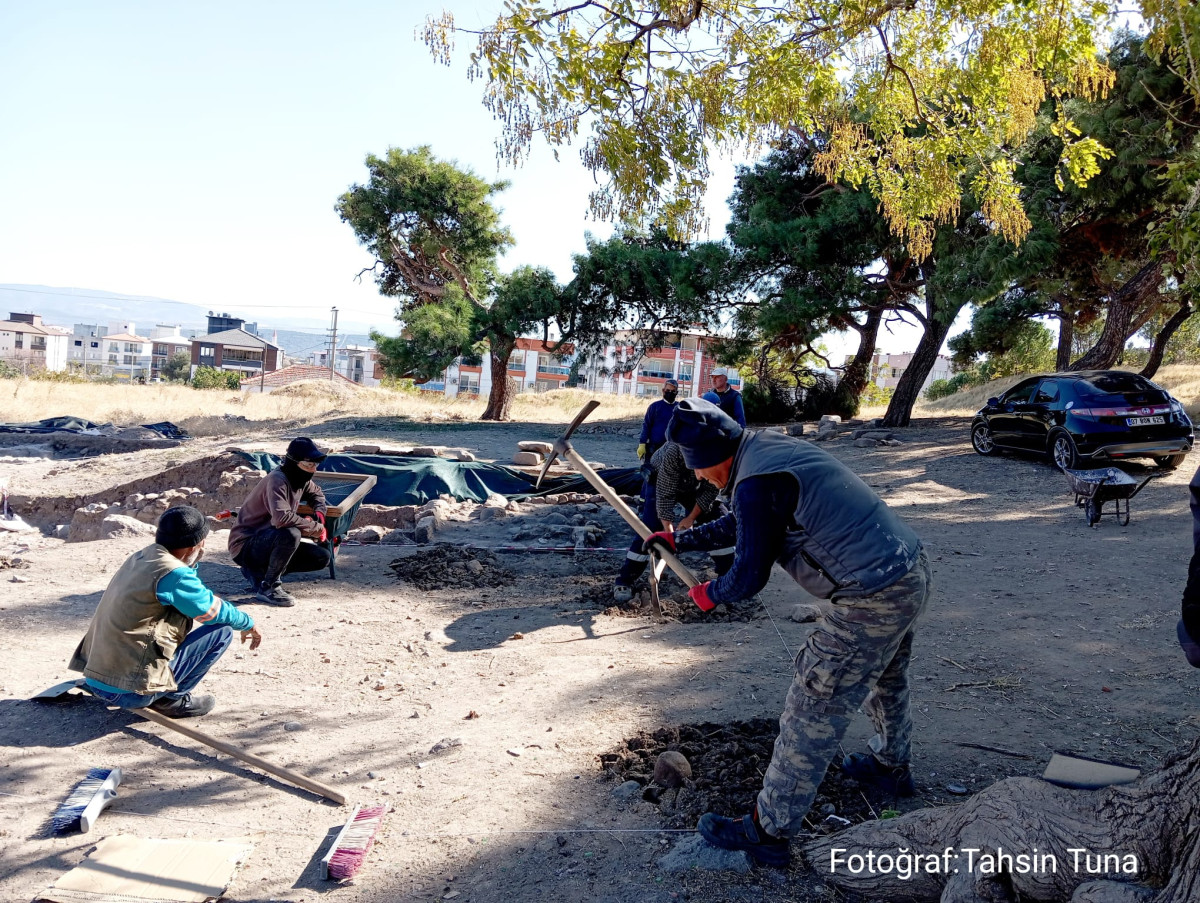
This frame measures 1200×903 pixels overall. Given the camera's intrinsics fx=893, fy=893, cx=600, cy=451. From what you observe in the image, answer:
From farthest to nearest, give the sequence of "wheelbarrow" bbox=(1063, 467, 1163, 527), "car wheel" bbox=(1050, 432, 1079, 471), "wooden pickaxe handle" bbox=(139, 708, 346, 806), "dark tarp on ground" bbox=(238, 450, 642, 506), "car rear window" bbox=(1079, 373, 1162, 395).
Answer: "car wheel" bbox=(1050, 432, 1079, 471)
"car rear window" bbox=(1079, 373, 1162, 395)
"dark tarp on ground" bbox=(238, 450, 642, 506)
"wheelbarrow" bbox=(1063, 467, 1163, 527)
"wooden pickaxe handle" bbox=(139, 708, 346, 806)

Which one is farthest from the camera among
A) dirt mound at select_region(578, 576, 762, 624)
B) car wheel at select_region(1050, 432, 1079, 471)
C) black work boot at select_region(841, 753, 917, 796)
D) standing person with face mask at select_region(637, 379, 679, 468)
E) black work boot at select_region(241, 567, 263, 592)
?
car wheel at select_region(1050, 432, 1079, 471)

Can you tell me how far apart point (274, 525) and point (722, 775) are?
15.1ft

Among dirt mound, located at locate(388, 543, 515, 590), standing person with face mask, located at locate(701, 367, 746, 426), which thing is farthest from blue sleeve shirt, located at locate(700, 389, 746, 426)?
dirt mound, located at locate(388, 543, 515, 590)

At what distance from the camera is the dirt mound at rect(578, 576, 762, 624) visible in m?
7.02

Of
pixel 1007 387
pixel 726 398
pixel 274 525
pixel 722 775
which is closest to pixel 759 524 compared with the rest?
pixel 722 775

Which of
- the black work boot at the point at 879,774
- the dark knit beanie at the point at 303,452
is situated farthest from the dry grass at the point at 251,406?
the black work boot at the point at 879,774

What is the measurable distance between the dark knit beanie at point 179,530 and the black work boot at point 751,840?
9.99 feet

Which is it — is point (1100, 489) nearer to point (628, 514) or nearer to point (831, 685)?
point (628, 514)

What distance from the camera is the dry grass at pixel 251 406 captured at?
26875mm

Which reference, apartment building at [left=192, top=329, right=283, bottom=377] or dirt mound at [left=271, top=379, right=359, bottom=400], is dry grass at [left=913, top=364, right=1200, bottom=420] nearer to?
dirt mound at [left=271, top=379, right=359, bottom=400]

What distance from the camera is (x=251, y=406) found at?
104ft

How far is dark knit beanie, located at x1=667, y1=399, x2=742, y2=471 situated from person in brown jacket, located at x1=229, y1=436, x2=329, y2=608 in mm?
4430

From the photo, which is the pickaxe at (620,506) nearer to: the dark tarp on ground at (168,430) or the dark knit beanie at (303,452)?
the dark knit beanie at (303,452)

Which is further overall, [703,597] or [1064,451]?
[1064,451]
